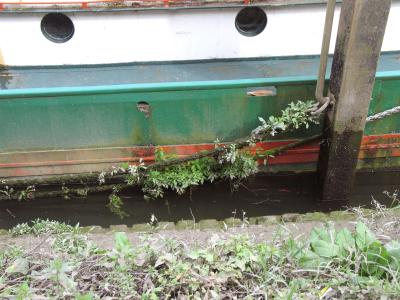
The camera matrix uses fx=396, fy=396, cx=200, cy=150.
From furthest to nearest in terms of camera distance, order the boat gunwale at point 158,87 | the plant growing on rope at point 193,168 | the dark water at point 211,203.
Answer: the dark water at point 211,203 → the plant growing on rope at point 193,168 → the boat gunwale at point 158,87

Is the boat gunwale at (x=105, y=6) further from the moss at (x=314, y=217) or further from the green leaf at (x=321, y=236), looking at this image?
the green leaf at (x=321, y=236)

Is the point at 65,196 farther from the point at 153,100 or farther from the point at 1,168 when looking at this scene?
the point at 153,100

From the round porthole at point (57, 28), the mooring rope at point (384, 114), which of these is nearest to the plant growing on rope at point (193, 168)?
the mooring rope at point (384, 114)

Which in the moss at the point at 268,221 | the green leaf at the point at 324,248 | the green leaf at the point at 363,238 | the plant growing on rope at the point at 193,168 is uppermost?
the plant growing on rope at the point at 193,168

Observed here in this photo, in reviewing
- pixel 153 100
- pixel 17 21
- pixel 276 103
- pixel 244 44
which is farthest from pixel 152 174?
pixel 17 21

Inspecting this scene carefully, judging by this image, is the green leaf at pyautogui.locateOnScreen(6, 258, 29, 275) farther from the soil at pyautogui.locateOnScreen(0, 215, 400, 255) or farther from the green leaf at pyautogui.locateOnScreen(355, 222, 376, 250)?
the green leaf at pyautogui.locateOnScreen(355, 222, 376, 250)

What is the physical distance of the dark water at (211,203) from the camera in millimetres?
4727

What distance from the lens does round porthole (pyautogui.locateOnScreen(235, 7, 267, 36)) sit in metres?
4.94

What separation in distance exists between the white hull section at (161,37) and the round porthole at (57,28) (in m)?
0.07

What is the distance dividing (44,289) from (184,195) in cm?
305

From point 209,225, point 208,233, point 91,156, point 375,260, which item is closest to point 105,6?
point 91,156

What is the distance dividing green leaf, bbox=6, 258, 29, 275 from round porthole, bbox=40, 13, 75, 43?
3.39 metres

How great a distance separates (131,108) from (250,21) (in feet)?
6.21

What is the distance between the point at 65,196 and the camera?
192 inches
